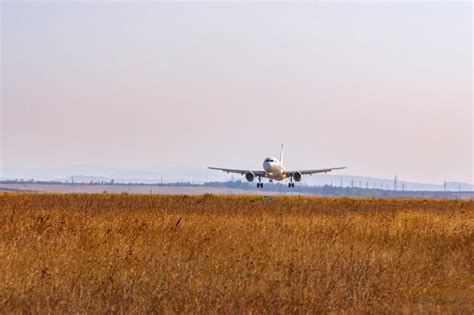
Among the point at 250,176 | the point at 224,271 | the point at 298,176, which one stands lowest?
the point at 224,271

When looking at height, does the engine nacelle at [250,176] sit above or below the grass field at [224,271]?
above

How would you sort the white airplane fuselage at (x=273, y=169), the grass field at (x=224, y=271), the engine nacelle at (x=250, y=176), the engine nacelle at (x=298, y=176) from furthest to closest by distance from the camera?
1. the white airplane fuselage at (x=273, y=169)
2. the engine nacelle at (x=298, y=176)
3. the engine nacelle at (x=250, y=176)
4. the grass field at (x=224, y=271)

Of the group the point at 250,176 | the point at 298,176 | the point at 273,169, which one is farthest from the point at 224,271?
the point at 273,169

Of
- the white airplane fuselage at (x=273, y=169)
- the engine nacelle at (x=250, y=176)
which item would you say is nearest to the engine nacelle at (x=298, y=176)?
the white airplane fuselage at (x=273, y=169)

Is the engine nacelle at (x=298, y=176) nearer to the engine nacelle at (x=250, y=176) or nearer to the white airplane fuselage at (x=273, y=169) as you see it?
the white airplane fuselage at (x=273, y=169)

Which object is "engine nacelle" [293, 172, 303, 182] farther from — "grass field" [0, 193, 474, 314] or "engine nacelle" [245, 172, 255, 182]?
"grass field" [0, 193, 474, 314]

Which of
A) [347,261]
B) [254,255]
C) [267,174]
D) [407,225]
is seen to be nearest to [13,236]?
[254,255]

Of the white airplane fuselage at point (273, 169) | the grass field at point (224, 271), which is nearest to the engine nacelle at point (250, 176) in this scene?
the white airplane fuselage at point (273, 169)

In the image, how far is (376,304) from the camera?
34.8 feet

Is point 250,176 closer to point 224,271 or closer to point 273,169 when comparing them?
point 273,169

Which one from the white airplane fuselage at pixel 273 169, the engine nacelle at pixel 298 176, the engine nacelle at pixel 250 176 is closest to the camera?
the engine nacelle at pixel 250 176

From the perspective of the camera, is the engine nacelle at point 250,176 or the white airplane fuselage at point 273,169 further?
the white airplane fuselage at point 273,169

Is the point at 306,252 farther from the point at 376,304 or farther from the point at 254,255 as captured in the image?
the point at 376,304

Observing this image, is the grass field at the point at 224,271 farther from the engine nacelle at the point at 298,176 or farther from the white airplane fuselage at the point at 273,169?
the white airplane fuselage at the point at 273,169
